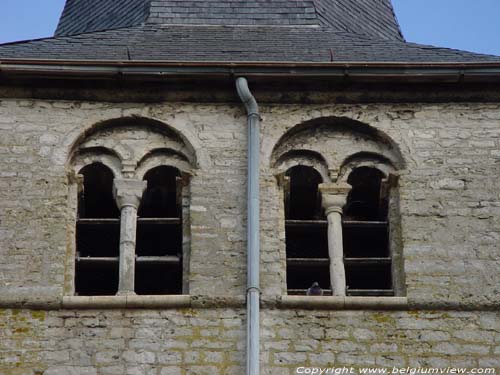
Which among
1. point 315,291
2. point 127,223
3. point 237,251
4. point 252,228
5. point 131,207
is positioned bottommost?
point 315,291

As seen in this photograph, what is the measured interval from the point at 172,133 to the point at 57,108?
914 mm

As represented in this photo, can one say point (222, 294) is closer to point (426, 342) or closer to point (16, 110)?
point (426, 342)

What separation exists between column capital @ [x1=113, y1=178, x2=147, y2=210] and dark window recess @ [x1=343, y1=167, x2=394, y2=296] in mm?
1553

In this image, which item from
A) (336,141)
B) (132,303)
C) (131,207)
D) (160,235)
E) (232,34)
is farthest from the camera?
(232,34)

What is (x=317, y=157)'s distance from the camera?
15.8 meters

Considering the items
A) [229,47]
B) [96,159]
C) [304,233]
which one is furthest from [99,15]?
[304,233]

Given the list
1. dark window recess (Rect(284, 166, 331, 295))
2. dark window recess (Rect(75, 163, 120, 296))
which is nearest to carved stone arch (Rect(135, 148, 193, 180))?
dark window recess (Rect(75, 163, 120, 296))

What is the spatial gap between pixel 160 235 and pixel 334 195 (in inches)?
52.8

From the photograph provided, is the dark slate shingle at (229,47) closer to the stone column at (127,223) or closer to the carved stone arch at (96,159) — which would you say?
the carved stone arch at (96,159)

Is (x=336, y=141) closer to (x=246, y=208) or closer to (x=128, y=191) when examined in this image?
(x=246, y=208)

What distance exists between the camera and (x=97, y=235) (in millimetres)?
15562

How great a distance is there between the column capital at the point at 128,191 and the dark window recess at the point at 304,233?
1.10 metres

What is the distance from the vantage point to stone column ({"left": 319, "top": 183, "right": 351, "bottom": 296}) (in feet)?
49.3

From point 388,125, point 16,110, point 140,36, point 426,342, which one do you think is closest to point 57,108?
point 16,110
